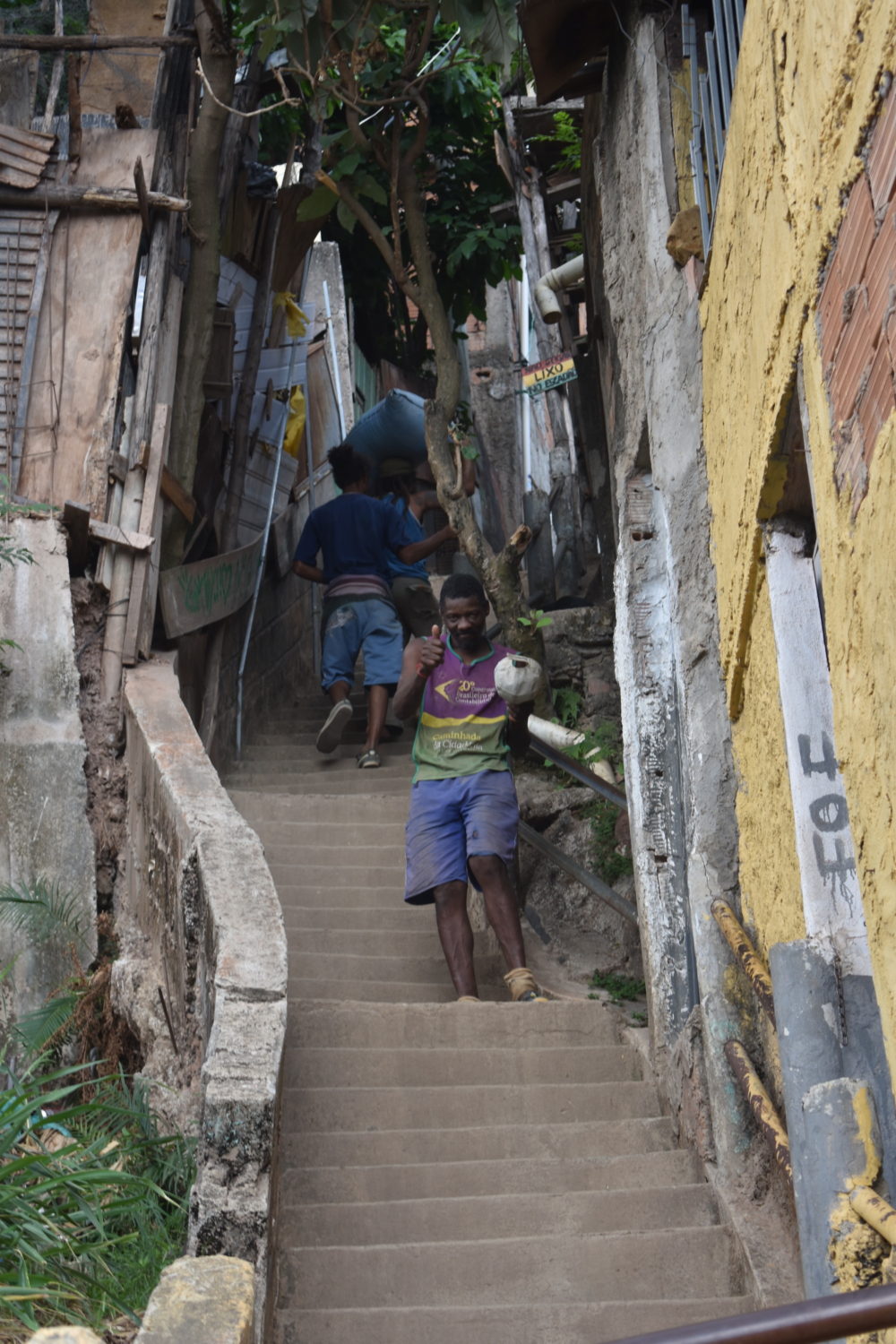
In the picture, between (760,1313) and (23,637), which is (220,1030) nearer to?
(760,1313)

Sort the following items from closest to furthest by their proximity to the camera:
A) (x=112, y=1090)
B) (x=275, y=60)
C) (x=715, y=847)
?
1. (x=715, y=847)
2. (x=112, y=1090)
3. (x=275, y=60)

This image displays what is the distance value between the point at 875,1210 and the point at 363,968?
3.63 meters

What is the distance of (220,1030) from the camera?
405 cm

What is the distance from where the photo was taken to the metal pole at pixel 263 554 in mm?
9516

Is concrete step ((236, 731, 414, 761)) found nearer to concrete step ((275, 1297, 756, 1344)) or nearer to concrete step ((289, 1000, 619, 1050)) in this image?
concrete step ((289, 1000, 619, 1050))

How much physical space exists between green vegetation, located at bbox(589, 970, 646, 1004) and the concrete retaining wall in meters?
1.72

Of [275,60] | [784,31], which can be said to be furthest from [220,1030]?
[275,60]

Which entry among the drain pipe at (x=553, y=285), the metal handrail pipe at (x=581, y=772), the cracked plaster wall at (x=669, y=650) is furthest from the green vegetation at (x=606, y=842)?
the drain pipe at (x=553, y=285)

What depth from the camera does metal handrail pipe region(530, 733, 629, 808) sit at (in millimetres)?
6355

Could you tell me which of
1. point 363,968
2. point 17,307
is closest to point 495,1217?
point 363,968

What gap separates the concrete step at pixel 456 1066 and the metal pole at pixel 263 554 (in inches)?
175

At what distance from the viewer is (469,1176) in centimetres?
452

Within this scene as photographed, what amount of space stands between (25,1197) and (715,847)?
231 cm

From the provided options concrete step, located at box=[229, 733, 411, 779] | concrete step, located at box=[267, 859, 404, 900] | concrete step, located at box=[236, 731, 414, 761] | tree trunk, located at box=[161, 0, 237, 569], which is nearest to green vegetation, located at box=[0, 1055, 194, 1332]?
concrete step, located at box=[267, 859, 404, 900]
